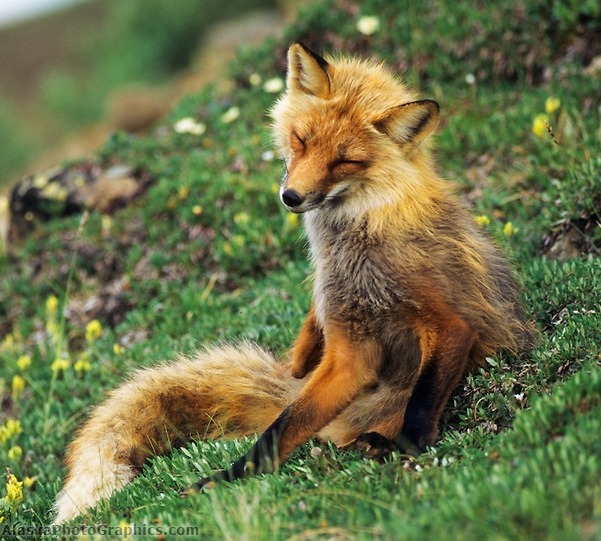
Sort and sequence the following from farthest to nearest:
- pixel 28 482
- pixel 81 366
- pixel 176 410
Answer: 1. pixel 81 366
2. pixel 28 482
3. pixel 176 410

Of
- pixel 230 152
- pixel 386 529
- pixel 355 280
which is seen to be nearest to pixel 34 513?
pixel 355 280

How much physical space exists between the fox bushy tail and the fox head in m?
1.28

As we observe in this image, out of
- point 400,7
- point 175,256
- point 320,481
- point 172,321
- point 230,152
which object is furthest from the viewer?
point 400,7

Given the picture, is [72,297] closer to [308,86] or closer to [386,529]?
[308,86]

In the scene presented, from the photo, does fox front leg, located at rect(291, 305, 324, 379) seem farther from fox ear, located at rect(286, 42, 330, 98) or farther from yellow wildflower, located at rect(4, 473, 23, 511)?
yellow wildflower, located at rect(4, 473, 23, 511)

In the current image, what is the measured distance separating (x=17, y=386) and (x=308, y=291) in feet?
9.58

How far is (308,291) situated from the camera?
6.37 metres

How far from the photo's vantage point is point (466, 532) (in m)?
2.54

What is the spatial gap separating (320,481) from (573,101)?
547 cm

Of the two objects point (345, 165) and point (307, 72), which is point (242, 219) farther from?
point (345, 165)

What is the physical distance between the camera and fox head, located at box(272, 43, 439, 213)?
389 cm

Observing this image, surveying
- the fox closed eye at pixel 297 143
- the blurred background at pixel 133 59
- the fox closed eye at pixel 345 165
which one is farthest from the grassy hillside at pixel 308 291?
the blurred background at pixel 133 59

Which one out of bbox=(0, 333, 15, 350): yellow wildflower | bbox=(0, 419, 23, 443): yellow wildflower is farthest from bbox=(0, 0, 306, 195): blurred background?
bbox=(0, 419, 23, 443): yellow wildflower

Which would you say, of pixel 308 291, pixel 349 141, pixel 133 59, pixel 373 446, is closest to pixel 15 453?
pixel 308 291
